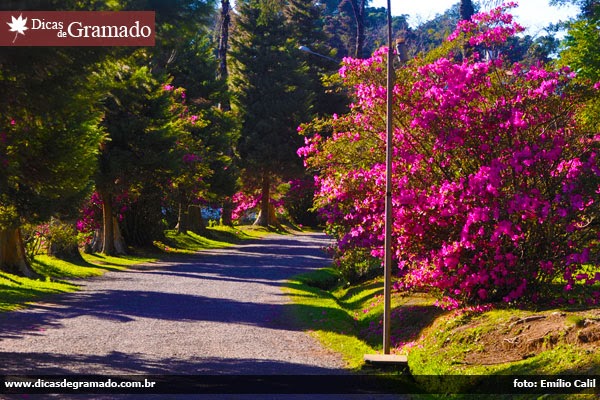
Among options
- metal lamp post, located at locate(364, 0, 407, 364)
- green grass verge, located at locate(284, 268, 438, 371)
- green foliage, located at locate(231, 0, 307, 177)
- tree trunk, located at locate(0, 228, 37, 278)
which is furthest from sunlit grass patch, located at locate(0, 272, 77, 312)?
green foliage, located at locate(231, 0, 307, 177)

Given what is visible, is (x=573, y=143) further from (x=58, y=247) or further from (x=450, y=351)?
(x=58, y=247)

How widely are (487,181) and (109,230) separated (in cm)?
2215

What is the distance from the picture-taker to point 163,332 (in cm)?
1472

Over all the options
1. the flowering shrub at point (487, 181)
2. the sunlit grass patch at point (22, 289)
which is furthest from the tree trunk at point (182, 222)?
the flowering shrub at point (487, 181)

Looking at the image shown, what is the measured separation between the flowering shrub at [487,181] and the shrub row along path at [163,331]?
2946mm

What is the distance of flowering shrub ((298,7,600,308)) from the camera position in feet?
46.2

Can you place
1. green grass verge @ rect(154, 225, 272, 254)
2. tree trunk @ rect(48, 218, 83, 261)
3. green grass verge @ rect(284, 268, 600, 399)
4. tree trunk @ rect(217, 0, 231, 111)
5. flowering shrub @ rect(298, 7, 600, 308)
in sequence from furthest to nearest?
tree trunk @ rect(217, 0, 231, 111)
green grass verge @ rect(154, 225, 272, 254)
tree trunk @ rect(48, 218, 83, 261)
flowering shrub @ rect(298, 7, 600, 308)
green grass verge @ rect(284, 268, 600, 399)

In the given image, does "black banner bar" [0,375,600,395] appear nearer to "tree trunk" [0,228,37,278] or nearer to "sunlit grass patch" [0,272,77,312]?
"sunlit grass patch" [0,272,77,312]

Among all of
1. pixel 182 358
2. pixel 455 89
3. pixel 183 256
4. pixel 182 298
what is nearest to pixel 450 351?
pixel 182 358

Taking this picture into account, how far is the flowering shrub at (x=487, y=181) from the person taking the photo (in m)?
14.1

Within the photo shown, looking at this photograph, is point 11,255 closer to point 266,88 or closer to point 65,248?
point 65,248

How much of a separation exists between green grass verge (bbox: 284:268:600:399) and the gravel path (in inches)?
25.1

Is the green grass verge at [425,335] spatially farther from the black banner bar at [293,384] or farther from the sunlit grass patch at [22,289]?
the sunlit grass patch at [22,289]

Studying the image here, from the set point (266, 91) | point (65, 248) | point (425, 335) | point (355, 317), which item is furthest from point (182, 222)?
point (425, 335)
